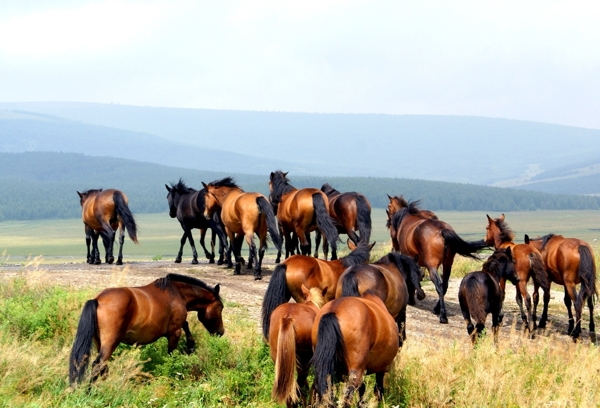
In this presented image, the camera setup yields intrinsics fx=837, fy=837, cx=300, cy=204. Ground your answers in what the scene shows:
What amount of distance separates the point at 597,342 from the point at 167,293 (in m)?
7.67

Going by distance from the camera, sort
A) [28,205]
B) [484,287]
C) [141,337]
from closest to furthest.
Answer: [141,337], [484,287], [28,205]

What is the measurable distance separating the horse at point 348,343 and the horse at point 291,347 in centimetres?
23

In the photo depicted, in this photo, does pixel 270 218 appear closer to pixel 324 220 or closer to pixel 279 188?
pixel 324 220

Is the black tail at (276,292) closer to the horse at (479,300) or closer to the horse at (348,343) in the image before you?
the horse at (348,343)

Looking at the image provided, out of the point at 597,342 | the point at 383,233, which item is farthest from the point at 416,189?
the point at 597,342

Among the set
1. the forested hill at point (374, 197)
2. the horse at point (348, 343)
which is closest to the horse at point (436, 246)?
the horse at point (348, 343)

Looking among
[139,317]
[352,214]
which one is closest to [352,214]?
[352,214]

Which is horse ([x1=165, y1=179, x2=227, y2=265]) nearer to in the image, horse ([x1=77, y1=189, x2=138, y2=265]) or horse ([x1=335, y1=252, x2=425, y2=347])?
horse ([x1=77, y1=189, x2=138, y2=265])

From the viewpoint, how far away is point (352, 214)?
18.6 metres

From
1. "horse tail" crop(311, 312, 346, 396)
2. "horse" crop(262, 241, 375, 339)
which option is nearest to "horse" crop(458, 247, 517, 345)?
"horse" crop(262, 241, 375, 339)

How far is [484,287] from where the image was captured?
11.7 m

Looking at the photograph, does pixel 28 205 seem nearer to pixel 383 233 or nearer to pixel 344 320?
pixel 383 233

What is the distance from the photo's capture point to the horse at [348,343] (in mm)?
7453

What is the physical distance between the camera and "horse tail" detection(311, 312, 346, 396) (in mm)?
7426
